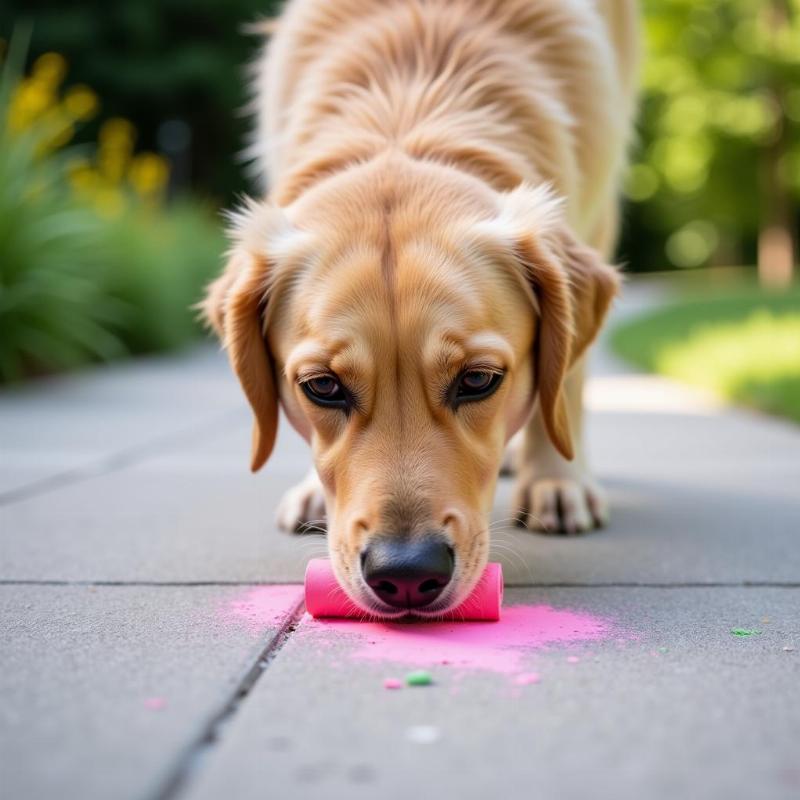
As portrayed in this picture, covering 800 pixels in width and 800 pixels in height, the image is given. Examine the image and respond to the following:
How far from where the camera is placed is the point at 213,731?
180 cm

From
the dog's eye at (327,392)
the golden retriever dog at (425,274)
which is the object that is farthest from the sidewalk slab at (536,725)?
the dog's eye at (327,392)

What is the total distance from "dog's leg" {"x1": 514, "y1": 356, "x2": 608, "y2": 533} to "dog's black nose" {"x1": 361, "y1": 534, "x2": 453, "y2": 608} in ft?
3.82

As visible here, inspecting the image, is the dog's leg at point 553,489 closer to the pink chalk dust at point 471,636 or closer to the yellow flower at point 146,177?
the pink chalk dust at point 471,636

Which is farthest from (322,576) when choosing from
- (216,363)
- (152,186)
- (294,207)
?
(152,186)

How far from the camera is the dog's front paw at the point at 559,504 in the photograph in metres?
3.60

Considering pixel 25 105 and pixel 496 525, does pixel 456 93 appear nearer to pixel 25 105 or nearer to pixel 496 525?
pixel 496 525

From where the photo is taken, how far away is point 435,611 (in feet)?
8.04

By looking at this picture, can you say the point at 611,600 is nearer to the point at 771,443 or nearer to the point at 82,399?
the point at 771,443

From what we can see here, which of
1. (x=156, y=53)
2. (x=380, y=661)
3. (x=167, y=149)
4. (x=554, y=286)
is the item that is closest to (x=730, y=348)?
(x=554, y=286)

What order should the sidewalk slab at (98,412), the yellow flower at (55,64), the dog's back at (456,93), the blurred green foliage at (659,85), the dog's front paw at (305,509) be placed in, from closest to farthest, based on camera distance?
the dog's back at (456,93) < the dog's front paw at (305,509) < the sidewalk slab at (98,412) < the yellow flower at (55,64) < the blurred green foliage at (659,85)

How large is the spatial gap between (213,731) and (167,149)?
32767 mm

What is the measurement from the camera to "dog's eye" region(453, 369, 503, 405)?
2.74 m

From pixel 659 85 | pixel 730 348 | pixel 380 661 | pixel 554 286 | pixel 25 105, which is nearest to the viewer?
pixel 380 661

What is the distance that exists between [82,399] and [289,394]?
490 centimetres
